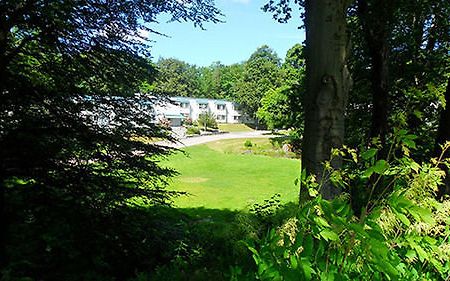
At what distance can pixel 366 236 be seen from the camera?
802 mm

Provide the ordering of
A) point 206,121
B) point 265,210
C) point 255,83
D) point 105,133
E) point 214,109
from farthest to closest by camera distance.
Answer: point 214,109 < point 255,83 < point 206,121 < point 265,210 < point 105,133

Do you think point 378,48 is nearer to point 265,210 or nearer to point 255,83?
point 265,210

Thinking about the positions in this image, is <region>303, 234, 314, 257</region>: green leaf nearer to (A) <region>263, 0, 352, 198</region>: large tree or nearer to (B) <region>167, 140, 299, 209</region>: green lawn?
(A) <region>263, 0, 352, 198</region>: large tree

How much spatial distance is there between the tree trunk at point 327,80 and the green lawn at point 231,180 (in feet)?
21.1

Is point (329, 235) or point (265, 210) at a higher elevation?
point (329, 235)

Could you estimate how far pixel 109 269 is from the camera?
4.25 meters

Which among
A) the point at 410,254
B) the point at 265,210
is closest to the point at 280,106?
the point at 265,210

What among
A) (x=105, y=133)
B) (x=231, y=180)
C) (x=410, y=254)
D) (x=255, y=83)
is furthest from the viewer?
(x=255, y=83)

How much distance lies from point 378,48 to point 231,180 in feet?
40.2

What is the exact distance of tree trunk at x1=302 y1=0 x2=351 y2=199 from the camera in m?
2.31

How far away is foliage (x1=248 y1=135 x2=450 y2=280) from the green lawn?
7.62m

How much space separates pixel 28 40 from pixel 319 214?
3.87m

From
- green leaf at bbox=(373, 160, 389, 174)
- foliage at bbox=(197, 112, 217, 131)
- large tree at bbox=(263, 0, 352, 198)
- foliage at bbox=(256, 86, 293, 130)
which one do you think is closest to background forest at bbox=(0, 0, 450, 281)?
large tree at bbox=(263, 0, 352, 198)

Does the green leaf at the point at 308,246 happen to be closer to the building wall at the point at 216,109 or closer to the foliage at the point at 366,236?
the foliage at the point at 366,236
